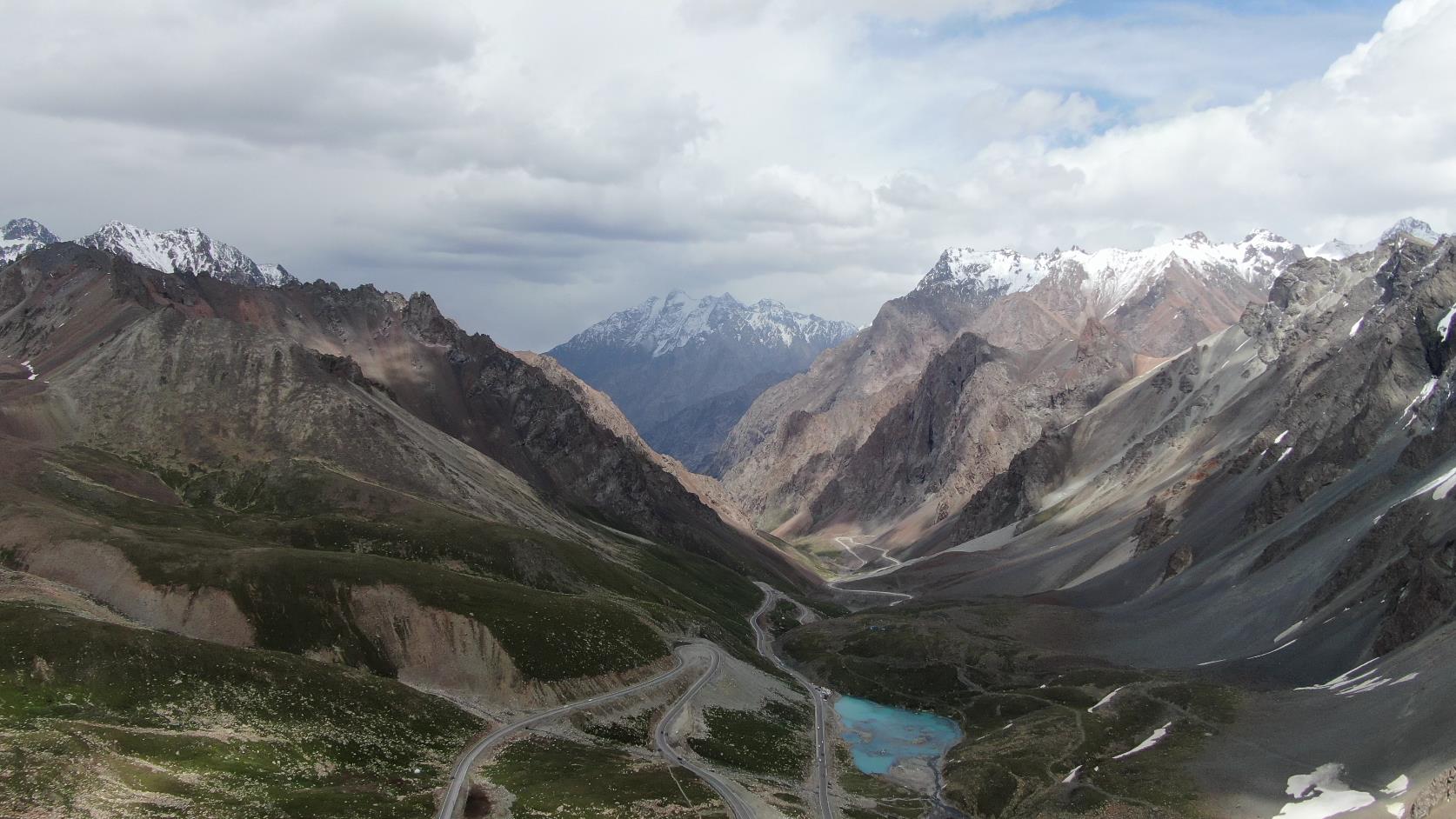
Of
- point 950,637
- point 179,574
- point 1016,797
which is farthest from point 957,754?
point 179,574

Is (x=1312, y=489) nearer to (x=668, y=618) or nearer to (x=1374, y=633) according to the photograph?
(x=1374, y=633)

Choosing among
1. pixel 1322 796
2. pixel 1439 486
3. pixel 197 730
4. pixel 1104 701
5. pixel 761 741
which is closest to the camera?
pixel 1322 796

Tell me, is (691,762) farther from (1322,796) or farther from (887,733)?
(1322,796)

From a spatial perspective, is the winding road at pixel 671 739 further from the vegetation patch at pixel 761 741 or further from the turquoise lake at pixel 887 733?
the turquoise lake at pixel 887 733

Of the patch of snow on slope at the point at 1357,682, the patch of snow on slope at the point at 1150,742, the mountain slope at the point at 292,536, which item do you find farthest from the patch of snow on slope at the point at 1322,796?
the mountain slope at the point at 292,536

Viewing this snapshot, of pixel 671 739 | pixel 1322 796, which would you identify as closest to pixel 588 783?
pixel 671 739

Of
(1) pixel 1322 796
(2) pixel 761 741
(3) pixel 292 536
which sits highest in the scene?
(3) pixel 292 536

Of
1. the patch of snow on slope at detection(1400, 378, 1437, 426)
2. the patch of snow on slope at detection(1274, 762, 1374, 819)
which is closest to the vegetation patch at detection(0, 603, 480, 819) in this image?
the patch of snow on slope at detection(1274, 762, 1374, 819)
